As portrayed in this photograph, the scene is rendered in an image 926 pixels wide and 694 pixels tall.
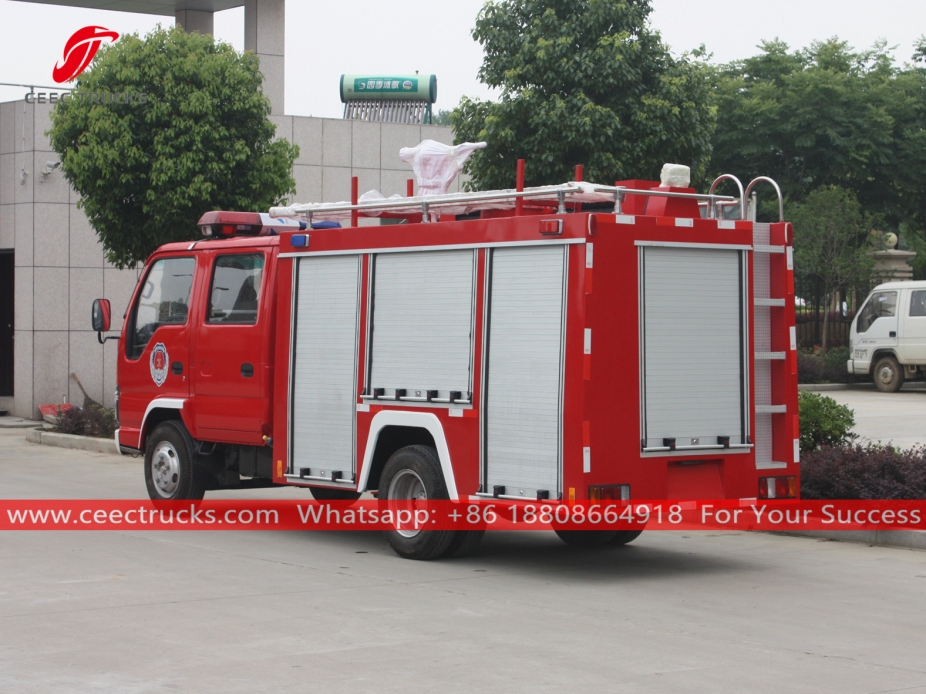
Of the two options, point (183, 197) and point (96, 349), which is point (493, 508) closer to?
point (183, 197)

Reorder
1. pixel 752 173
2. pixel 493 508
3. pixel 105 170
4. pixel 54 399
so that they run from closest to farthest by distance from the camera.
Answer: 1. pixel 493 508
2. pixel 105 170
3. pixel 54 399
4. pixel 752 173

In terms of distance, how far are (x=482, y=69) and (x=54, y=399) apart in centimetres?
958

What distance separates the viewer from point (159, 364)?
480 inches

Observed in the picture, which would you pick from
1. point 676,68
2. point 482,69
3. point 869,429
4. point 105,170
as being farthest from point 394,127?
point 869,429

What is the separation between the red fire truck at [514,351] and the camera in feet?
28.8

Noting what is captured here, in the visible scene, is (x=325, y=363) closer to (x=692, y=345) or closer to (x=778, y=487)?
(x=692, y=345)

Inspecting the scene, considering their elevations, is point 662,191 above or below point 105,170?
below

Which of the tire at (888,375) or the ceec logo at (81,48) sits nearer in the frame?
the ceec logo at (81,48)

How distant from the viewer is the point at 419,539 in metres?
9.74

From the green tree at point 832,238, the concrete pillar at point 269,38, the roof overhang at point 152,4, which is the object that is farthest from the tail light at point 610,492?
the green tree at point 832,238

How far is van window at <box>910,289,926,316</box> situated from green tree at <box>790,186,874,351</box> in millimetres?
4419

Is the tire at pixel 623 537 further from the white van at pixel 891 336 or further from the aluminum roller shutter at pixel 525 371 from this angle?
the white van at pixel 891 336

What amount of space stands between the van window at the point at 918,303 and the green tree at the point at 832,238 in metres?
4.42

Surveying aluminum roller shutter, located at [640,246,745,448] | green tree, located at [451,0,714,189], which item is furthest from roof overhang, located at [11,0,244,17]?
aluminum roller shutter, located at [640,246,745,448]
